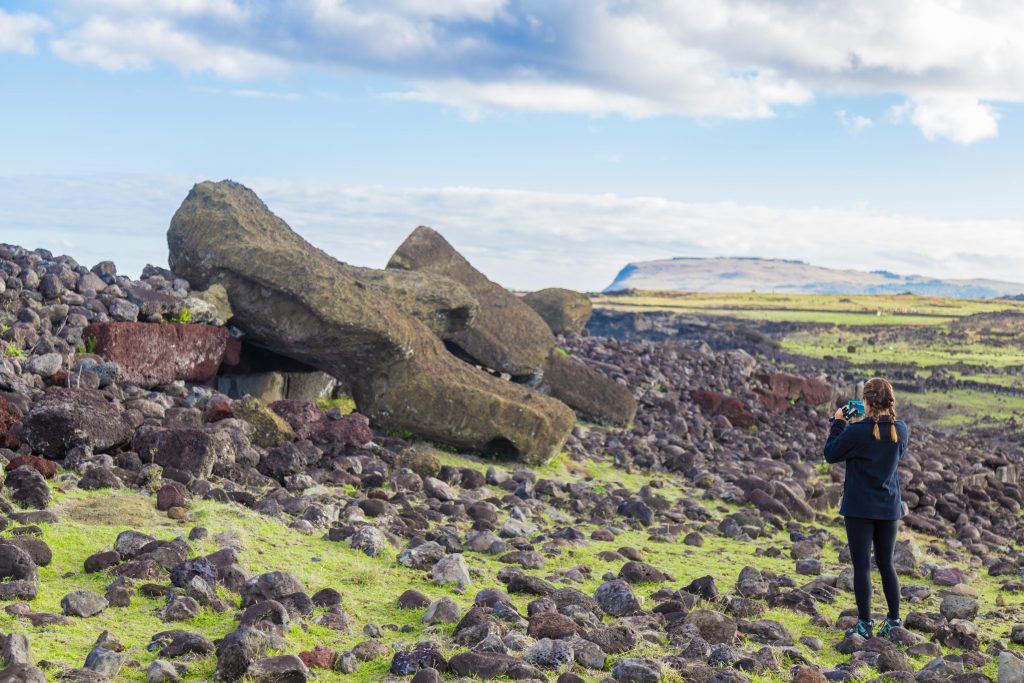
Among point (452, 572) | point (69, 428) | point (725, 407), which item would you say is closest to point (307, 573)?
point (452, 572)

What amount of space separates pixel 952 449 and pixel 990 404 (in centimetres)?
1032

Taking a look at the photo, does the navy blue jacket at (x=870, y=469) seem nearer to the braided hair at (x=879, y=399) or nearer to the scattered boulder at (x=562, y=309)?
the braided hair at (x=879, y=399)

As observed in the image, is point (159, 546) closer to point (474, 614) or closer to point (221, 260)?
point (474, 614)

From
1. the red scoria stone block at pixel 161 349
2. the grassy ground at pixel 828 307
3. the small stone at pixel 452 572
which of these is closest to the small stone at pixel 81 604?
the small stone at pixel 452 572

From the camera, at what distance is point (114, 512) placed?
→ 27.0ft

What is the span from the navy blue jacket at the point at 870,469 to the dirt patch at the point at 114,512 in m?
5.74

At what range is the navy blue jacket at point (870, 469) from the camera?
27.4ft

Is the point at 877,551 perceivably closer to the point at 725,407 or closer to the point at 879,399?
the point at 879,399

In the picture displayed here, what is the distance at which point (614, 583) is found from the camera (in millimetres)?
7754

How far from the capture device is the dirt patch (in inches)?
317

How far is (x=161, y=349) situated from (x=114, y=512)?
5578mm

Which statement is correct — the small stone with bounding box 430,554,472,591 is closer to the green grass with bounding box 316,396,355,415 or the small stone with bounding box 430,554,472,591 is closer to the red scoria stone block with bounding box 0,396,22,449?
the red scoria stone block with bounding box 0,396,22,449

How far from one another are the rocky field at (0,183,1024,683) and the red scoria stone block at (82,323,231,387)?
0.13 ft

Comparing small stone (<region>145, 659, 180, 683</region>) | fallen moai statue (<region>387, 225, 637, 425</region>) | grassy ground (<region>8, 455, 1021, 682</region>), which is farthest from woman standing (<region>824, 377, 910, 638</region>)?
fallen moai statue (<region>387, 225, 637, 425</region>)
